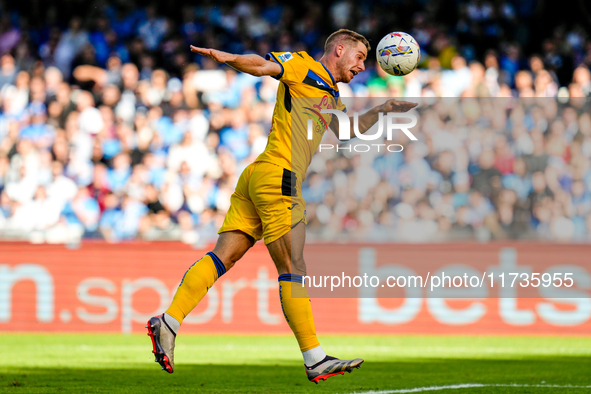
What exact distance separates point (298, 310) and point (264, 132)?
708 cm

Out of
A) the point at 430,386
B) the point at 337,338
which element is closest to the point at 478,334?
the point at 337,338

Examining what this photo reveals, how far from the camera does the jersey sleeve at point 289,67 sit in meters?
5.11

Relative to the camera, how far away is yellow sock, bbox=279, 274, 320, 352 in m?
5.19

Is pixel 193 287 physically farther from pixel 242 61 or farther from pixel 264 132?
pixel 264 132

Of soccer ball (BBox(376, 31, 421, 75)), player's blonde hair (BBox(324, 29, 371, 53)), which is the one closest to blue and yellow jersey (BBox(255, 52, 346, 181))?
player's blonde hair (BBox(324, 29, 371, 53))

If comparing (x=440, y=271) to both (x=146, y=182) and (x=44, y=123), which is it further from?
(x=44, y=123)

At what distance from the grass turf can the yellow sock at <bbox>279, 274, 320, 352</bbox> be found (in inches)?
35.1

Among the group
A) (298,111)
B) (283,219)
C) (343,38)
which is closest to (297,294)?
(283,219)

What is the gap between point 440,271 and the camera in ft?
35.0

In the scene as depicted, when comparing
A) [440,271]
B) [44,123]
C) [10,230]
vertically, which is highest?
[44,123]

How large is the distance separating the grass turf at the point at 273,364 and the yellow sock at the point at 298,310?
0.89m

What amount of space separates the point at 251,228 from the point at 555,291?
6312mm

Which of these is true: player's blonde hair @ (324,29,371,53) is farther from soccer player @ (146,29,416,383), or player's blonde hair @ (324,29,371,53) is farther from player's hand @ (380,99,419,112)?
player's hand @ (380,99,419,112)

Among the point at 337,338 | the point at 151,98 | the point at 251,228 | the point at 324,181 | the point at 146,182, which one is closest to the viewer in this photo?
the point at 251,228
